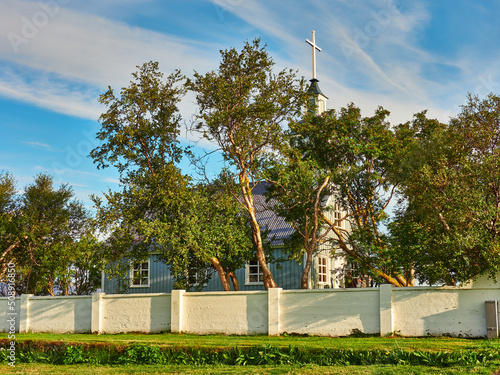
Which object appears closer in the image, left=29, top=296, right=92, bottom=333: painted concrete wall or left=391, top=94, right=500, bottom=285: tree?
left=391, top=94, right=500, bottom=285: tree

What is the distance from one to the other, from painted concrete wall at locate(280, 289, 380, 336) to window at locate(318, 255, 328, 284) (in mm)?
8521

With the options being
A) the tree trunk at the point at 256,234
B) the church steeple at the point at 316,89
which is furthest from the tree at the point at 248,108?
the church steeple at the point at 316,89

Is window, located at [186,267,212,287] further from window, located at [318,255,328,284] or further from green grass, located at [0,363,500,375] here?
green grass, located at [0,363,500,375]

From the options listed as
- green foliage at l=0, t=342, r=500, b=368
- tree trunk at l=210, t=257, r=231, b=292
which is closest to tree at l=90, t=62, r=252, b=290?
tree trunk at l=210, t=257, r=231, b=292

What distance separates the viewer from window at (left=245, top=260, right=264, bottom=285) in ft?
84.5

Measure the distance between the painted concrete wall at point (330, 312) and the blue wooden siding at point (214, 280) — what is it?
6600 mm

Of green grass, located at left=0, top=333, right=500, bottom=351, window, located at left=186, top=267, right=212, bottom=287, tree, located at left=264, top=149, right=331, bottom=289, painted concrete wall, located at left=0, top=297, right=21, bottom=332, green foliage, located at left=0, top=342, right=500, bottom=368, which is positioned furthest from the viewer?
window, located at left=186, top=267, right=212, bottom=287

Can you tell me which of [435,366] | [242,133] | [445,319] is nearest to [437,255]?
[445,319]

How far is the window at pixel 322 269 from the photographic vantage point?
1011 inches

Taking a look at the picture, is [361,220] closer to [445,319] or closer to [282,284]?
[282,284]

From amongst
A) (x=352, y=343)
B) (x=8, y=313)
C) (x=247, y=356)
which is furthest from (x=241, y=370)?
(x=8, y=313)

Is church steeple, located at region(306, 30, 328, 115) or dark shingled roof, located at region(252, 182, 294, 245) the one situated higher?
church steeple, located at region(306, 30, 328, 115)

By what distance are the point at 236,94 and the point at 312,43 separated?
32.8 feet

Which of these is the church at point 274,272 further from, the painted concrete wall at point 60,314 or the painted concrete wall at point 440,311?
the painted concrete wall at point 440,311
